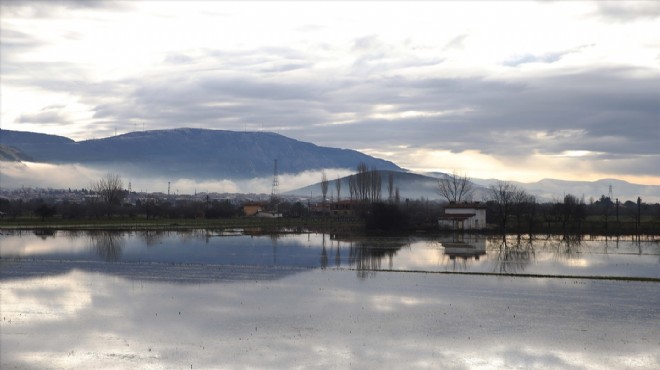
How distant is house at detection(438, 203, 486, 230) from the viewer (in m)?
67.2

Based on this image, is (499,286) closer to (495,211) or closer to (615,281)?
(615,281)

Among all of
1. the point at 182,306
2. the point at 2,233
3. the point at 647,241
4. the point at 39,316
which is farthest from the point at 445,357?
the point at 2,233

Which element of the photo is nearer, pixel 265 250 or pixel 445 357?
pixel 445 357

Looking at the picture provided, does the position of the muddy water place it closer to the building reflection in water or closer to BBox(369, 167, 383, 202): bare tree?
the building reflection in water

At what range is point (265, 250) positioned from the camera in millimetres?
44531

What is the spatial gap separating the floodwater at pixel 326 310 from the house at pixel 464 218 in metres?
26.0

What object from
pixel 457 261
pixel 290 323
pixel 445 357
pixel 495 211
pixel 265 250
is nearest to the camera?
pixel 445 357

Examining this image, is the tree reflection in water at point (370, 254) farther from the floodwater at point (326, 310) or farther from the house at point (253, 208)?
the house at point (253, 208)

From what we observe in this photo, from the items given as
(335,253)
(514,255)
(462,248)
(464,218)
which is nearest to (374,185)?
(464,218)

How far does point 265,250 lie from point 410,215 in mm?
31124

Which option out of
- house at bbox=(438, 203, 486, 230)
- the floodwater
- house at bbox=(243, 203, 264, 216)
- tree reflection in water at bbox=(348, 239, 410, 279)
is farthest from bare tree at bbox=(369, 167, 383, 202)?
the floodwater

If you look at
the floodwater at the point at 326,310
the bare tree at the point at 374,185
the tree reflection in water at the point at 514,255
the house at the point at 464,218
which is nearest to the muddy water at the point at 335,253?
the tree reflection in water at the point at 514,255

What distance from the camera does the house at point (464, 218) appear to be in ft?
221

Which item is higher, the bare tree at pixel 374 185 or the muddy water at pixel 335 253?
the bare tree at pixel 374 185
